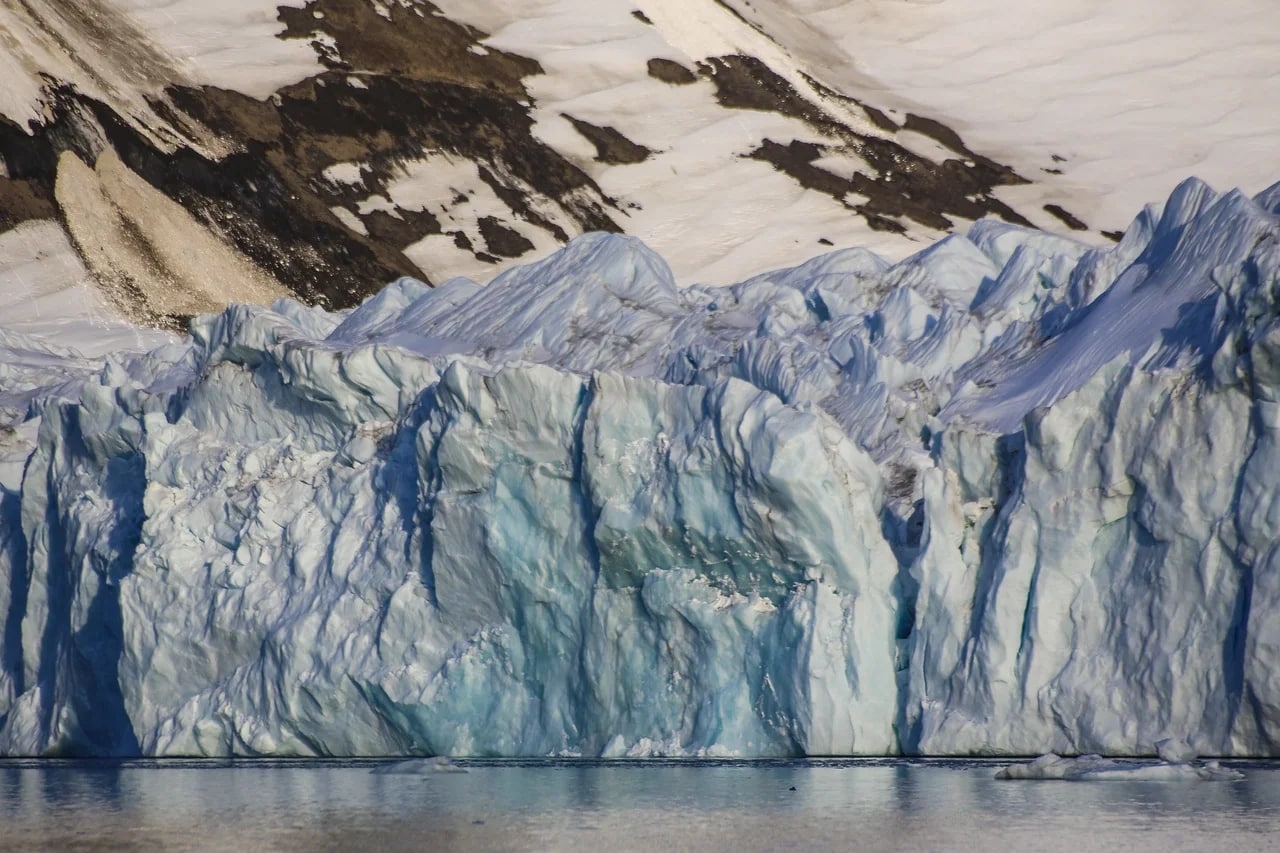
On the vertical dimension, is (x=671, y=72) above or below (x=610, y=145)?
above

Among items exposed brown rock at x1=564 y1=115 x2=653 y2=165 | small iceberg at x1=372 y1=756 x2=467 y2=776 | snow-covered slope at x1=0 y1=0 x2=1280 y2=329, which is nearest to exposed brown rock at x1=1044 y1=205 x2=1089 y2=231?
snow-covered slope at x1=0 y1=0 x2=1280 y2=329

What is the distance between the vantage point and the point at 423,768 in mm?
17891

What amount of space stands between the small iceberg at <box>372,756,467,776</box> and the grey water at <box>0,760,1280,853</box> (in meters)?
0.04

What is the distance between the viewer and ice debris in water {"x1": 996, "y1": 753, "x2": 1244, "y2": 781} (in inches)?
574

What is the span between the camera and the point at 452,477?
18.8 metres

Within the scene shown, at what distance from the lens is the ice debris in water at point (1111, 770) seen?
14.6m

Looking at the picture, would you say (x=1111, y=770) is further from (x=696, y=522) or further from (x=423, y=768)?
(x=423, y=768)

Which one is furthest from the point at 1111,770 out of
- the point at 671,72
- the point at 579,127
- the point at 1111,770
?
the point at 671,72

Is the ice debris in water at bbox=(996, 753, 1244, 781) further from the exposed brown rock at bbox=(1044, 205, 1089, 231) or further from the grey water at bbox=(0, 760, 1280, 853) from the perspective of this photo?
the exposed brown rock at bbox=(1044, 205, 1089, 231)

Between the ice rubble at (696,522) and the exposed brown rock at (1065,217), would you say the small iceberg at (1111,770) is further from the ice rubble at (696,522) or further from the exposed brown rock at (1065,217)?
the exposed brown rock at (1065,217)

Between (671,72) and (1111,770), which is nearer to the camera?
(1111,770)

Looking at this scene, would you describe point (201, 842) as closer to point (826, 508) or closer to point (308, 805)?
point (308, 805)

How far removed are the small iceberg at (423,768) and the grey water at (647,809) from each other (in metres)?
0.04

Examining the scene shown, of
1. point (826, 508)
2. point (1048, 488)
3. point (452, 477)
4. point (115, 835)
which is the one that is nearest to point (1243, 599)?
point (1048, 488)
